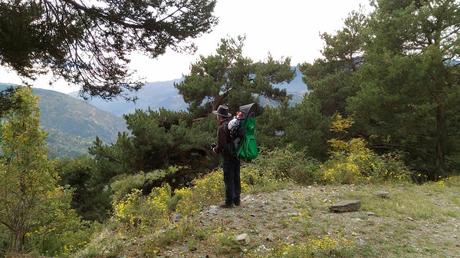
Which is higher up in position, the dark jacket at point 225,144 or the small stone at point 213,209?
the dark jacket at point 225,144

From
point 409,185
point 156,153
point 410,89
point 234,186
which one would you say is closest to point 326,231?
point 234,186

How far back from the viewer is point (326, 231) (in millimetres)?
7273

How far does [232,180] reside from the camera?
8492 mm

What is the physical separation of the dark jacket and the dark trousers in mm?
146

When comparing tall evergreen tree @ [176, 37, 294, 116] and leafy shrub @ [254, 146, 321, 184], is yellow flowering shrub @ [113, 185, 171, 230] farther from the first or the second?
tall evergreen tree @ [176, 37, 294, 116]

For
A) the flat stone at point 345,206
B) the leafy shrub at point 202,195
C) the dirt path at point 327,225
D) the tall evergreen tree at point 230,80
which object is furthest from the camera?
the tall evergreen tree at point 230,80

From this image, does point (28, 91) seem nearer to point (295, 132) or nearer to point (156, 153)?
point (156, 153)

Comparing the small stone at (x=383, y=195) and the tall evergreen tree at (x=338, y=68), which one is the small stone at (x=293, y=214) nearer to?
the small stone at (x=383, y=195)

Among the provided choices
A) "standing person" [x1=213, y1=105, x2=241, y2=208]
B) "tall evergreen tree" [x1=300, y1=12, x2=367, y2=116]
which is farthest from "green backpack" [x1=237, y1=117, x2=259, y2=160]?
"tall evergreen tree" [x1=300, y1=12, x2=367, y2=116]

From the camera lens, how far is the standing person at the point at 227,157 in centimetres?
830

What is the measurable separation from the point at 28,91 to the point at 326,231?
637 inches

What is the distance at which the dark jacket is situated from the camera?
830 cm

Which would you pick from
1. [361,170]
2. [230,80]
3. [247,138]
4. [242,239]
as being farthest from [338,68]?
[242,239]

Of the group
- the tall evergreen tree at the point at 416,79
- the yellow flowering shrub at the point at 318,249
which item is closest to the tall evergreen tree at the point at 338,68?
the tall evergreen tree at the point at 416,79
